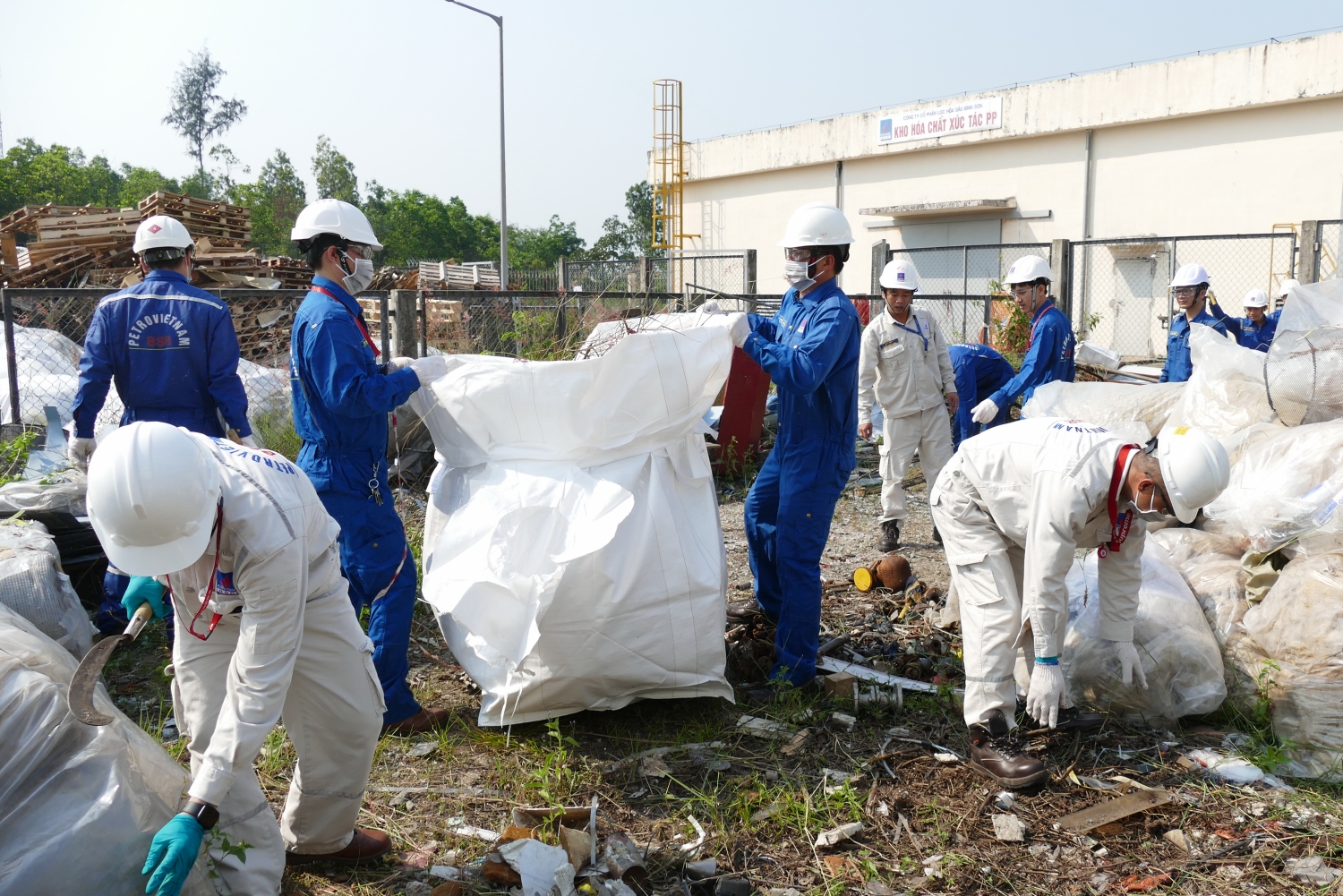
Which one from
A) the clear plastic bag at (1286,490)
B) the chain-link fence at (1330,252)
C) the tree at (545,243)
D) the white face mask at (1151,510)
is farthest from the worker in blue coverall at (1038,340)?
the tree at (545,243)

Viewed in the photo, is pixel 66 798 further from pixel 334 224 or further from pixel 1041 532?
pixel 1041 532

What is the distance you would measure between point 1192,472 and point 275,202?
36545mm

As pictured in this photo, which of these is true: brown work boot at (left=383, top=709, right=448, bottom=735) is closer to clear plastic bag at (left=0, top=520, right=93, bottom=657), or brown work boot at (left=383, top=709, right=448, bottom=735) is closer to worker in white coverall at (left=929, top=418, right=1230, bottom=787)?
clear plastic bag at (left=0, top=520, right=93, bottom=657)

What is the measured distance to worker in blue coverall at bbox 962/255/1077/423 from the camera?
5742mm

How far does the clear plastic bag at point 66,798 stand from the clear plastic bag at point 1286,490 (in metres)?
3.91

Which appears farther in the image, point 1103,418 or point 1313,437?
point 1103,418

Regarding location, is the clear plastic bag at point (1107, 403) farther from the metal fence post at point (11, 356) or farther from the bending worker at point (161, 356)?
the metal fence post at point (11, 356)

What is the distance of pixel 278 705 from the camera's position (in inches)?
80.7

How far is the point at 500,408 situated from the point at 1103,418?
4.07 metres

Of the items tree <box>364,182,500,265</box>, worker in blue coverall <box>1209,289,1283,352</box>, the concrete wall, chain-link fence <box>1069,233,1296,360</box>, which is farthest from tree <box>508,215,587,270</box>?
worker in blue coverall <box>1209,289,1283,352</box>

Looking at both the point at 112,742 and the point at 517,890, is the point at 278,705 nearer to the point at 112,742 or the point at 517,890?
the point at 112,742

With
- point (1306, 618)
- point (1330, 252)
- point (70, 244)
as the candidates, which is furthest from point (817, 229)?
point (1330, 252)

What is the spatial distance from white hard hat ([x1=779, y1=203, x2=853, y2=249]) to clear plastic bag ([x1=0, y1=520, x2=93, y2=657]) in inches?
119

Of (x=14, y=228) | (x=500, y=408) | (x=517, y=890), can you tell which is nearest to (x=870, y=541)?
(x=500, y=408)
